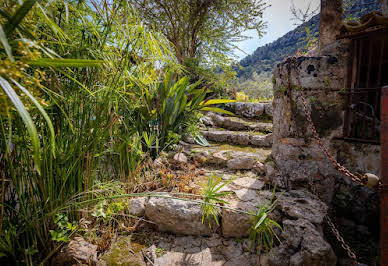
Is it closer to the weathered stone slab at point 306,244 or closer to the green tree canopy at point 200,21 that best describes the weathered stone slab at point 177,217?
the weathered stone slab at point 306,244

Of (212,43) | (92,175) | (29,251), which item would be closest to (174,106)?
(92,175)

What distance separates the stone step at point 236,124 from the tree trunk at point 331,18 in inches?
77.0

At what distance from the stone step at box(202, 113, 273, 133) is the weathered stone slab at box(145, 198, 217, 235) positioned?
2965 millimetres

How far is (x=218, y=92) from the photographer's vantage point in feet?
22.9

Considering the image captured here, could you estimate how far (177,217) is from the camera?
168 centimetres

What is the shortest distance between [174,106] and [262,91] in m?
12.3

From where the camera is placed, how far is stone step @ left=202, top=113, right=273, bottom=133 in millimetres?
4215

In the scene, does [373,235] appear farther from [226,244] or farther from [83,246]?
[83,246]

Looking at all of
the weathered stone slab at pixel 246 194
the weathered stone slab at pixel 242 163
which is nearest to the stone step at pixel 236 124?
the weathered stone slab at pixel 242 163

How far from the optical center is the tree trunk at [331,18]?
258cm

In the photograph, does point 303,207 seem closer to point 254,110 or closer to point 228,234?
point 228,234

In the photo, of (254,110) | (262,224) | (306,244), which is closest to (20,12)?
(262,224)

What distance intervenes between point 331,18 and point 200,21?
5.28 metres

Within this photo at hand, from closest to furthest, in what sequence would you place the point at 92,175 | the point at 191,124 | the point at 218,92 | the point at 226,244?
1. the point at 92,175
2. the point at 226,244
3. the point at 191,124
4. the point at 218,92
